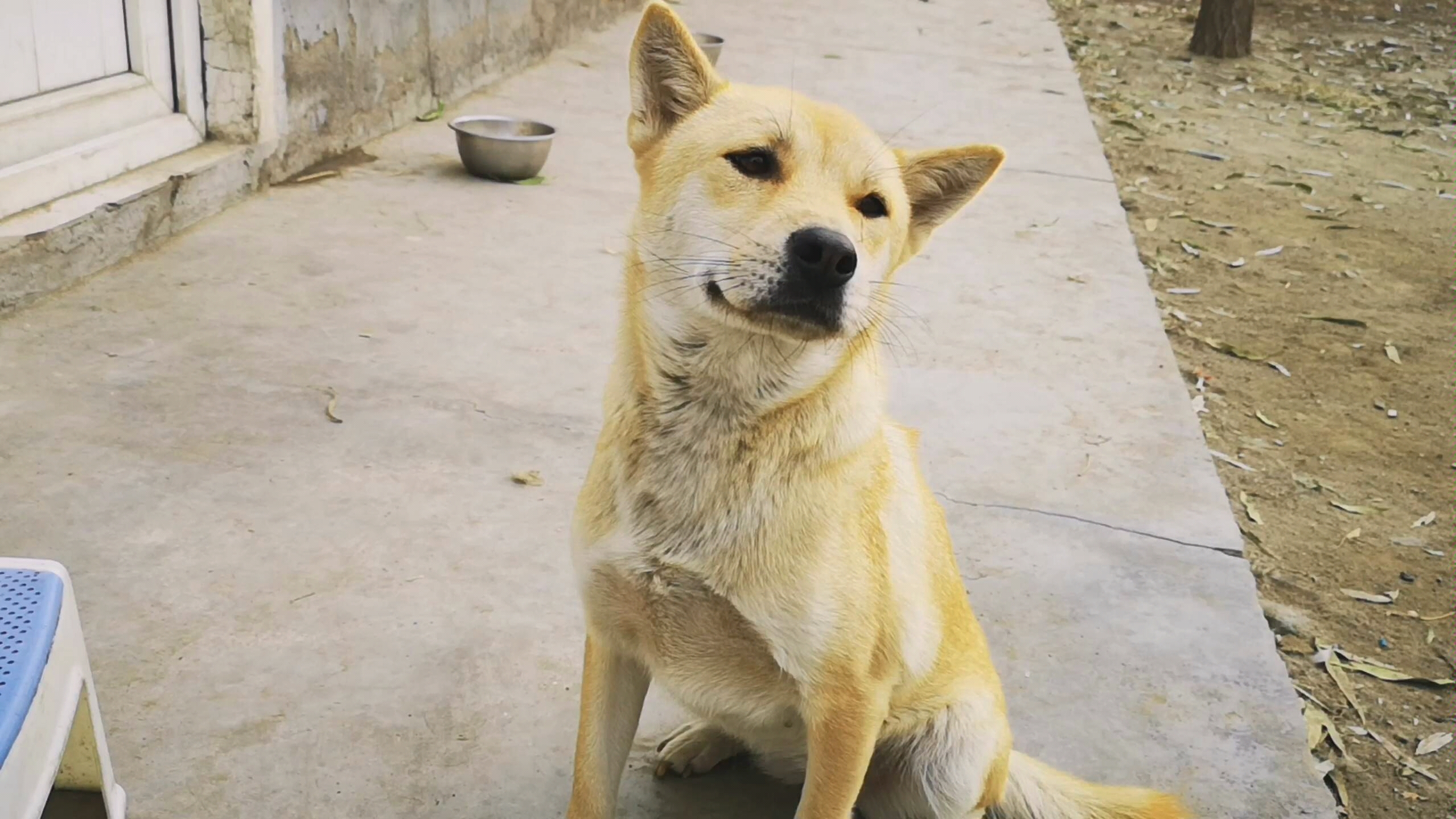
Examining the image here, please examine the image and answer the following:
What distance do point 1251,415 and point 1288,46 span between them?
27.0 feet

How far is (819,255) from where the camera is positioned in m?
1.89

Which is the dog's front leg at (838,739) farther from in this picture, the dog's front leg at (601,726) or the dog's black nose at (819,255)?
the dog's black nose at (819,255)

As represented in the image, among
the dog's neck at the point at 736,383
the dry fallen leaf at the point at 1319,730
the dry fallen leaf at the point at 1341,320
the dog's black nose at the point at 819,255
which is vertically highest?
the dog's black nose at the point at 819,255

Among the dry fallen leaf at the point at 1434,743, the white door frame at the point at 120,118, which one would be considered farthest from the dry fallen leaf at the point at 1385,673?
the white door frame at the point at 120,118

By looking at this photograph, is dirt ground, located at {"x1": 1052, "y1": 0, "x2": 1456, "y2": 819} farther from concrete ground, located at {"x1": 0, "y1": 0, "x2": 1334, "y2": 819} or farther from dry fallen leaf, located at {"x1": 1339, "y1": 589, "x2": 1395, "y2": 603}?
concrete ground, located at {"x1": 0, "y1": 0, "x2": 1334, "y2": 819}

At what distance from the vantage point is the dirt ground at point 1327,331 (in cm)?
302

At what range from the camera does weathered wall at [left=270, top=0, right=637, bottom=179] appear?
17.0ft

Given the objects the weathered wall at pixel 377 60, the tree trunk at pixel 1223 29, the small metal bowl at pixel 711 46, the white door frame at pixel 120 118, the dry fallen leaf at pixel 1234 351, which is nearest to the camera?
the white door frame at pixel 120 118

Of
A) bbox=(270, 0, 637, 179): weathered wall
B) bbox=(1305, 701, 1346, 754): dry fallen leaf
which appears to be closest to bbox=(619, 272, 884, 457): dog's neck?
bbox=(1305, 701, 1346, 754): dry fallen leaf

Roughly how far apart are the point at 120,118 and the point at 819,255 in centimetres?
362

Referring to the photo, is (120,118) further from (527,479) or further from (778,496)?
(778,496)

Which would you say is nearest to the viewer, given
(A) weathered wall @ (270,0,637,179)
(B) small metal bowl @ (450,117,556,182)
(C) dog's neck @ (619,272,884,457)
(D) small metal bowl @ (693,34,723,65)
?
(C) dog's neck @ (619,272,884,457)

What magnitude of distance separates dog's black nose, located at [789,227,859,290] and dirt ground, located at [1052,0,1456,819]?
168 cm

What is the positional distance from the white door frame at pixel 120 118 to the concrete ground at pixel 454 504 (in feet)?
1.16
